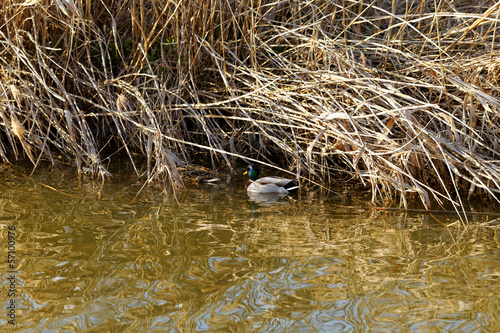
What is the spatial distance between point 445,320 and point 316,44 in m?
2.96

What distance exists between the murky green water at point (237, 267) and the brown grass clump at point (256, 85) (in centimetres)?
51

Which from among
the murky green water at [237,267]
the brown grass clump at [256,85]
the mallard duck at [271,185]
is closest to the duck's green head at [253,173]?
the mallard duck at [271,185]

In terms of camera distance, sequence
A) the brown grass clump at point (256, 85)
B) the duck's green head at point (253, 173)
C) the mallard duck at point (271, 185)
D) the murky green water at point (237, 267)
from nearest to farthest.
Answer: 1. the murky green water at point (237, 267)
2. the brown grass clump at point (256, 85)
3. the mallard duck at point (271, 185)
4. the duck's green head at point (253, 173)

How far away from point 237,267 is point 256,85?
7.48 feet

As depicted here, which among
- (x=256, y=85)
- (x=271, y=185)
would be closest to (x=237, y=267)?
(x=271, y=185)

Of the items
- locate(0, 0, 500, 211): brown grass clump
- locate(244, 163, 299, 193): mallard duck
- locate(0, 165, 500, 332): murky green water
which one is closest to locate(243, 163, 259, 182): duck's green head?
locate(244, 163, 299, 193): mallard duck

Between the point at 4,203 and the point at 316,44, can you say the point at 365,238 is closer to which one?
the point at 316,44

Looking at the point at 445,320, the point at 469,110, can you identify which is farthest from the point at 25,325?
the point at 469,110

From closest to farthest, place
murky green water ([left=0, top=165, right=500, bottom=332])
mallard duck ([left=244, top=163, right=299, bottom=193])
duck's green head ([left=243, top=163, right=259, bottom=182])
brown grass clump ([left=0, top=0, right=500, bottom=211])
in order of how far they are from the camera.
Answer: murky green water ([left=0, top=165, right=500, bottom=332]) < brown grass clump ([left=0, top=0, right=500, bottom=211]) < mallard duck ([left=244, top=163, right=299, bottom=193]) < duck's green head ([left=243, top=163, right=259, bottom=182])

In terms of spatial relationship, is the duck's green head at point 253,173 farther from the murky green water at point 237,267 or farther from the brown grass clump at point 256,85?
the murky green water at point 237,267

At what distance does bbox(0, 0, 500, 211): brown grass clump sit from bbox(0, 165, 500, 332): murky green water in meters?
0.51

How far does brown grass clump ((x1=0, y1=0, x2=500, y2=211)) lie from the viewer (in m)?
4.62

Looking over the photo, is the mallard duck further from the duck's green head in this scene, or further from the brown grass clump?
the brown grass clump

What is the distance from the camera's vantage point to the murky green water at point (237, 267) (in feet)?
8.84
